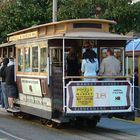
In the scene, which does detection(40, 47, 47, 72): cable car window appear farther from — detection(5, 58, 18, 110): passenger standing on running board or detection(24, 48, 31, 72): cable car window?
detection(5, 58, 18, 110): passenger standing on running board

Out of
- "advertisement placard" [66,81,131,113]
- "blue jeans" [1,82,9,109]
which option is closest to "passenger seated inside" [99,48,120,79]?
"advertisement placard" [66,81,131,113]

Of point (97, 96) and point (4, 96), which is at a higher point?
point (97, 96)

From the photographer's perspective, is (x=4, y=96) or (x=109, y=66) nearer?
(x=109, y=66)

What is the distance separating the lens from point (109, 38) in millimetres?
14180

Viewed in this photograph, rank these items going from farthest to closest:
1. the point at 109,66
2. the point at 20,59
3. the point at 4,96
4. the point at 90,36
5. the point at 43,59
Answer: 1. the point at 4,96
2. the point at 20,59
3. the point at 43,59
4. the point at 109,66
5. the point at 90,36

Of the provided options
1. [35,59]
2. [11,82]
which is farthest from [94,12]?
[35,59]

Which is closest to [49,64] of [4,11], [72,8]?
[72,8]

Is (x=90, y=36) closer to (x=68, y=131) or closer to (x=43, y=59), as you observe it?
(x=43, y=59)

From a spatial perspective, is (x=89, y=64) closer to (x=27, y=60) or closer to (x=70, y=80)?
(x=70, y=80)

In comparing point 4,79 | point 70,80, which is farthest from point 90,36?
point 4,79

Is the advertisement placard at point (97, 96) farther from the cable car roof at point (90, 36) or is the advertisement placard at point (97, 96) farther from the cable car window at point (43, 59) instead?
the cable car window at point (43, 59)

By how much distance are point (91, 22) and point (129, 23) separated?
9.95 m

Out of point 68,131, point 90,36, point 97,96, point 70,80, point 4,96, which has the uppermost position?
point 90,36

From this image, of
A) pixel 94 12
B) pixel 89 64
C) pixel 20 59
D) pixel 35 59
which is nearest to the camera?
pixel 89 64
